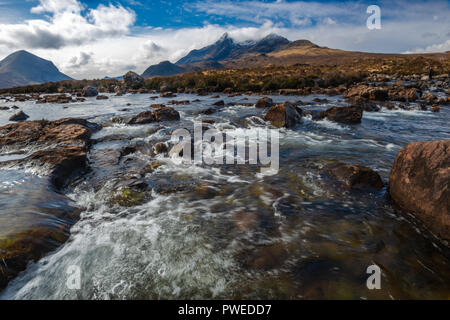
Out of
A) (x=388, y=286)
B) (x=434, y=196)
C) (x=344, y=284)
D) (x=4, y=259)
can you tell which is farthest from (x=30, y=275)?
(x=434, y=196)

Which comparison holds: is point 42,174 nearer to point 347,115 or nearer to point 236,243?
point 236,243

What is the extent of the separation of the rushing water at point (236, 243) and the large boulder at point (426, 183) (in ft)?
0.69

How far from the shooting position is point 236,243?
11.2 ft

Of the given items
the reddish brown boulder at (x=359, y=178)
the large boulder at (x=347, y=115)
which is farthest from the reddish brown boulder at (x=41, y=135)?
the large boulder at (x=347, y=115)

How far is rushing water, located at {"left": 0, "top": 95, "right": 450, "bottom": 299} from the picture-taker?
8.74ft

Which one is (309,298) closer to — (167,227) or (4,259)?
(167,227)

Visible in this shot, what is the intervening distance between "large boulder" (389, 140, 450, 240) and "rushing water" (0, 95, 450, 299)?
209 millimetres

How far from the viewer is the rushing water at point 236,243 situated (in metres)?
2.66

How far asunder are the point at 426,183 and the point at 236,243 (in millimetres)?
3361

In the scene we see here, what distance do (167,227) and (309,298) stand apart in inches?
96.9

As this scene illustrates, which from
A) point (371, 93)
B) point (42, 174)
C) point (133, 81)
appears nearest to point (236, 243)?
point (42, 174)

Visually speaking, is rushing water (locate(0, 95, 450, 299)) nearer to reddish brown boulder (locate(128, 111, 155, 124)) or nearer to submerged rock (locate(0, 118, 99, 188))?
submerged rock (locate(0, 118, 99, 188))

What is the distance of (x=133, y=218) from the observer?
13.5 ft
